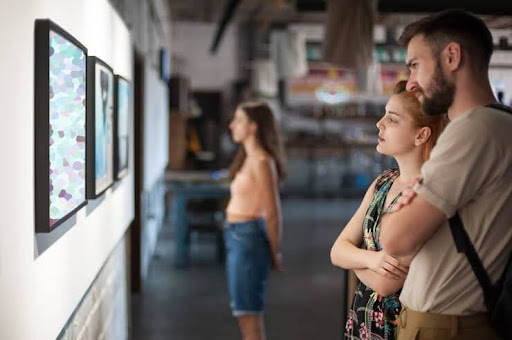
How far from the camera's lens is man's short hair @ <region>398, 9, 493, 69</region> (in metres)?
1.89

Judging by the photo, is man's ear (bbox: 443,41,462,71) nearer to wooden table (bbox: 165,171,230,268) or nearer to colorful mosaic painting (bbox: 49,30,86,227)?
colorful mosaic painting (bbox: 49,30,86,227)

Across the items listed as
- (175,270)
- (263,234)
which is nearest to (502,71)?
(263,234)

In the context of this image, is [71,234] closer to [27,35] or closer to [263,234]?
[27,35]

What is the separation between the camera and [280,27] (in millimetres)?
11898

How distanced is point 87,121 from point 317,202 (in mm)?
13089

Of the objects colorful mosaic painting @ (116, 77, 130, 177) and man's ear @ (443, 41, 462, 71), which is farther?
colorful mosaic painting @ (116, 77, 130, 177)

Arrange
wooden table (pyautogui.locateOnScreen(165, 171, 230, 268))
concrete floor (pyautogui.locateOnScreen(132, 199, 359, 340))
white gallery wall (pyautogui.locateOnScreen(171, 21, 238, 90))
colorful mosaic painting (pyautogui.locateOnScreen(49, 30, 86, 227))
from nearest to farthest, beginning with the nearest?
colorful mosaic painting (pyautogui.locateOnScreen(49, 30, 86, 227)) → concrete floor (pyautogui.locateOnScreen(132, 199, 359, 340)) → wooden table (pyautogui.locateOnScreen(165, 171, 230, 268)) → white gallery wall (pyautogui.locateOnScreen(171, 21, 238, 90))

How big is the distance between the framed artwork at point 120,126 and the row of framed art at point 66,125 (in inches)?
13.8

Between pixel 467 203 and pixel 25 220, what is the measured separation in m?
1.14

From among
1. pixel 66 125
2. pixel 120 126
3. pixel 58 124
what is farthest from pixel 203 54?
pixel 58 124

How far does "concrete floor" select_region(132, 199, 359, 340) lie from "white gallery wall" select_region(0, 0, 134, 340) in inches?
110

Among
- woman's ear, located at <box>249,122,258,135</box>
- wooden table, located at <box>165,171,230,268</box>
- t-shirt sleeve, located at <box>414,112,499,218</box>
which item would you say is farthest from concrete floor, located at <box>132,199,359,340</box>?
t-shirt sleeve, located at <box>414,112,499,218</box>

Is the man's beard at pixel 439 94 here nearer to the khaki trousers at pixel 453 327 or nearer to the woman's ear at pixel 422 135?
the woman's ear at pixel 422 135

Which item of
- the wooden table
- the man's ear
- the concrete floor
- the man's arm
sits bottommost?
the concrete floor
